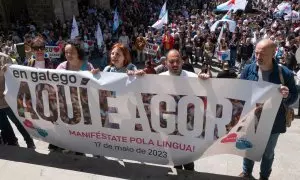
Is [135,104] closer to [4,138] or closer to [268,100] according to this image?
[268,100]

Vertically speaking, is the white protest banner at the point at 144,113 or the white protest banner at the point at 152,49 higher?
the white protest banner at the point at 144,113

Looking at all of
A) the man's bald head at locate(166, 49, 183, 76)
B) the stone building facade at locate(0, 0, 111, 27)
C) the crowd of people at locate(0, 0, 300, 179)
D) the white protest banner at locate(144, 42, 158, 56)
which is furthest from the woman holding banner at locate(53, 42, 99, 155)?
the stone building facade at locate(0, 0, 111, 27)

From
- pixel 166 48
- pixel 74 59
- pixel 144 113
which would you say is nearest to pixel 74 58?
pixel 74 59

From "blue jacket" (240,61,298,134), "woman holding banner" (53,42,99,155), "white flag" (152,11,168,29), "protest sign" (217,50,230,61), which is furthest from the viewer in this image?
"white flag" (152,11,168,29)

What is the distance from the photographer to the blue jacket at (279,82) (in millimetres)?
3656

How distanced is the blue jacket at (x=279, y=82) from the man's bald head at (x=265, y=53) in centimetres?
10

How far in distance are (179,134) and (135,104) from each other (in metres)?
0.57

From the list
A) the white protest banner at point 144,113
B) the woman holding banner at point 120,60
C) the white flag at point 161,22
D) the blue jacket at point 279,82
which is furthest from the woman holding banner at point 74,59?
the white flag at point 161,22

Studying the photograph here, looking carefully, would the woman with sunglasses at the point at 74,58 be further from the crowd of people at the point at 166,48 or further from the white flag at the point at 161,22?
the white flag at the point at 161,22

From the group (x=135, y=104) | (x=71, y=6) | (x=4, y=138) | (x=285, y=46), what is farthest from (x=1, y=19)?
(x=135, y=104)

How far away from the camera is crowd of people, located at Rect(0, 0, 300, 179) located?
3938mm

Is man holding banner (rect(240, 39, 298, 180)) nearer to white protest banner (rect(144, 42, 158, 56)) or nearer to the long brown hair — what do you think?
the long brown hair

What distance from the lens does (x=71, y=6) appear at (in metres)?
23.5

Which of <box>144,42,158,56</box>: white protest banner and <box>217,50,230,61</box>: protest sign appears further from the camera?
<box>217,50,230,61</box>: protest sign
